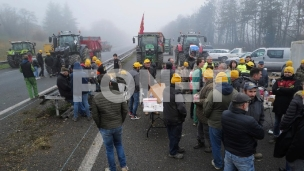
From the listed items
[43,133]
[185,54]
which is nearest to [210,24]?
[185,54]

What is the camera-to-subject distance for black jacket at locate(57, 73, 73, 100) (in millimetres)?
6633

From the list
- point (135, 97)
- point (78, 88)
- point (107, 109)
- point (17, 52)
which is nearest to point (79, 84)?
point (78, 88)

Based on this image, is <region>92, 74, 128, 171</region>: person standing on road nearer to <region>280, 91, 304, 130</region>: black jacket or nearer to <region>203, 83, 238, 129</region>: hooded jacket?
<region>203, 83, 238, 129</region>: hooded jacket

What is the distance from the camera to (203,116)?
15.2 feet

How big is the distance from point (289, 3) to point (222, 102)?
133 ft

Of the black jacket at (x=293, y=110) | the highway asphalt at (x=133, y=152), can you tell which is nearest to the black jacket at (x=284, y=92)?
the highway asphalt at (x=133, y=152)

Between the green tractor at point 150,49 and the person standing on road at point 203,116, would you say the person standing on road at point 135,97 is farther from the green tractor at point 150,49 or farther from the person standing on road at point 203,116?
the green tractor at point 150,49

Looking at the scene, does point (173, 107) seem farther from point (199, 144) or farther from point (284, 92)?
point (284, 92)

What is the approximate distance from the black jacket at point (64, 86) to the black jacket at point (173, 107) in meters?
3.48

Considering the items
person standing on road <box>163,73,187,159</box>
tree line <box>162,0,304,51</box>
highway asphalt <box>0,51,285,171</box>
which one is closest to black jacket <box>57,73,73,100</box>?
highway asphalt <box>0,51,285,171</box>

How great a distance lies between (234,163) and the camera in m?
3.08

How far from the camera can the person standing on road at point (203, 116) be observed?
4.51 metres

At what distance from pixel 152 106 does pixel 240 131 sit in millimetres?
3045

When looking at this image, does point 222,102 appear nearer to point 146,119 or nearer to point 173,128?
point 173,128
